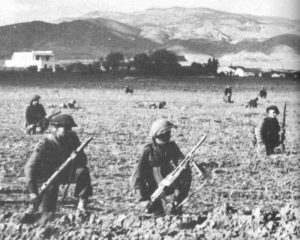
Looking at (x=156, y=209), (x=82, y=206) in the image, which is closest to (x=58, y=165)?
(x=82, y=206)

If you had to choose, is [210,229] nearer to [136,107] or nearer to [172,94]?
[136,107]

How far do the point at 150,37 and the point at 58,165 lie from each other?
158 feet

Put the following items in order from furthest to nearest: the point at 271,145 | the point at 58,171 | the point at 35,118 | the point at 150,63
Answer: the point at 150,63 < the point at 35,118 < the point at 271,145 < the point at 58,171

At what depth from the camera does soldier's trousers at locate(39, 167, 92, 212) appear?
486cm

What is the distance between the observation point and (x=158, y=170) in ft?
16.3

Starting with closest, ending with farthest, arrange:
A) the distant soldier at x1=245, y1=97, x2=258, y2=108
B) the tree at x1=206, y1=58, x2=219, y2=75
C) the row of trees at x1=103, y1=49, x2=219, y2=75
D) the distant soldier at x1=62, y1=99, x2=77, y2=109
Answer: the distant soldier at x1=62, y1=99, x2=77, y2=109 → the distant soldier at x1=245, y1=97, x2=258, y2=108 → the row of trees at x1=103, y1=49, x2=219, y2=75 → the tree at x1=206, y1=58, x2=219, y2=75

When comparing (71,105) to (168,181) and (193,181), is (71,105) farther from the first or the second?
(168,181)

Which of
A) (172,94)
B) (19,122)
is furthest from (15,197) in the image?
(172,94)

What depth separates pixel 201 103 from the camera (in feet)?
53.7

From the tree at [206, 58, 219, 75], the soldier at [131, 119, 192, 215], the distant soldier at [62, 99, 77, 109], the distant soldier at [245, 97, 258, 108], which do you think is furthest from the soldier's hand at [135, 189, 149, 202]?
the tree at [206, 58, 219, 75]

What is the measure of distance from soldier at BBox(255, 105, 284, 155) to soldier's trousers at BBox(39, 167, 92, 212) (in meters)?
3.28

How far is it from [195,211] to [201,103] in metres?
11.2

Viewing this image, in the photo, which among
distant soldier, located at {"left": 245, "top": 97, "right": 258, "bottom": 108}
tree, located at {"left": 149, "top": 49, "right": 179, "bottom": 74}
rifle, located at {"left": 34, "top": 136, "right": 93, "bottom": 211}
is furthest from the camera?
tree, located at {"left": 149, "top": 49, "right": 179, "bottom": 74}

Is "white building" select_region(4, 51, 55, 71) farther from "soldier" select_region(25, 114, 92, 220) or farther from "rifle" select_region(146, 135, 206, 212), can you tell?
"rifle" select_region(146, 135, 206, 212)
